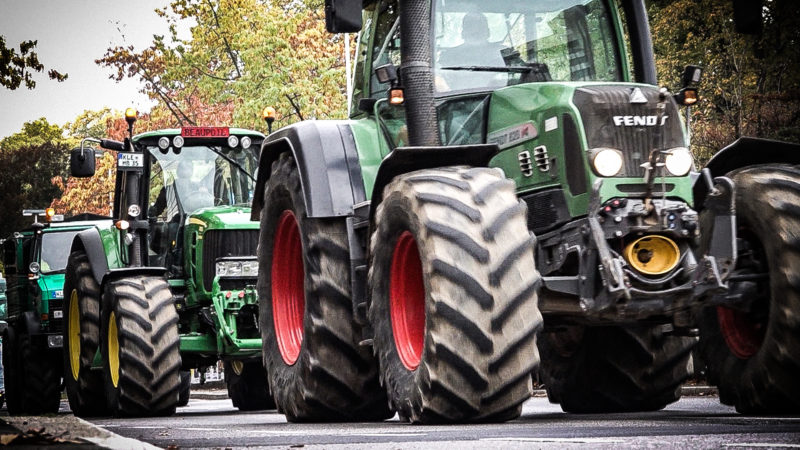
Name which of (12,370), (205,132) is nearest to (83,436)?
(205,132)

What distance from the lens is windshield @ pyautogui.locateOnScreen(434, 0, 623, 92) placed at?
10.9 m

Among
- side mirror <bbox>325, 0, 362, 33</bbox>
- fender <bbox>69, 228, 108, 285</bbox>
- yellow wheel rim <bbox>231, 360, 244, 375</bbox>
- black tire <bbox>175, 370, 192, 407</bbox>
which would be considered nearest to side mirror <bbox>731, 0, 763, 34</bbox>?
side mirror <bbox>325, 0, 362, 33</bbox>

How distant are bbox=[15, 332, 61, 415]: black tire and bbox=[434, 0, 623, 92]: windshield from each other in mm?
13134

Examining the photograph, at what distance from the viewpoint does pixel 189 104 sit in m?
50.1

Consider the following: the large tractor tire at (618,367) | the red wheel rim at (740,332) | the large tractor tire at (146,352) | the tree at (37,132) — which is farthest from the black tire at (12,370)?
the tree at (37,132)

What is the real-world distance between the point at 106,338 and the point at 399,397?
25.2 ft

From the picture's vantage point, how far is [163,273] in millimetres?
16812

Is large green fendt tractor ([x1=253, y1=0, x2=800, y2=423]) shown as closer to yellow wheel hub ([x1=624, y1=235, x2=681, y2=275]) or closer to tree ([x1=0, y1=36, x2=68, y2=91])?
yellow wheel hub ([x1=624, y1=235, x2=681, y2=275])

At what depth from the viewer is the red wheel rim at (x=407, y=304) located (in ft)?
33.1

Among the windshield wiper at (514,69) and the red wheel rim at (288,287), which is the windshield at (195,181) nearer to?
the red wheel rim at (288,287)

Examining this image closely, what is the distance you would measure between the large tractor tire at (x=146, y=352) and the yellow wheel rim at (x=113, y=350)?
372mm

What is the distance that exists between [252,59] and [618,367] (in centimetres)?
2988

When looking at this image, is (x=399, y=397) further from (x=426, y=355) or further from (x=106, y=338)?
(x=106, y=338)

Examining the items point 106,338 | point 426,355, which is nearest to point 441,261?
point 426,355
